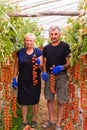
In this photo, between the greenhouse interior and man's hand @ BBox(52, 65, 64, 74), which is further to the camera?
man's hand @ BBox(52, 65, 64, 74)

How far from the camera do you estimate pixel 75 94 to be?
5.70 metres

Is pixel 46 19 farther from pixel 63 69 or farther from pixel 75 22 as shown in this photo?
pixel 75 22

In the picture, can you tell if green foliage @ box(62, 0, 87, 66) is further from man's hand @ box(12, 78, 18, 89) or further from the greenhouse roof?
the greenhouse roof

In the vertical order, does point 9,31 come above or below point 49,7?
below

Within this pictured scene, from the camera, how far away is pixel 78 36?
4891 mm

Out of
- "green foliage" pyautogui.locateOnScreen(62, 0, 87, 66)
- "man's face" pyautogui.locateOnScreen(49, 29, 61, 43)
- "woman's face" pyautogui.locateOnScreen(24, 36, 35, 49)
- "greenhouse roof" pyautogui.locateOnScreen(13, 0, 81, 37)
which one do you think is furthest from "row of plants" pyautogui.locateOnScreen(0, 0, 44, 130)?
"greenhouse roof" pyautogui.locateOnScreen(13, 0, 81, 37)

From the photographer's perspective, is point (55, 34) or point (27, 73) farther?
point (27, 73)

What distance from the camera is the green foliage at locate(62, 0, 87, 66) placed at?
4809 mm

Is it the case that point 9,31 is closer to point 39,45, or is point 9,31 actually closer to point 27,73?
point 27,73

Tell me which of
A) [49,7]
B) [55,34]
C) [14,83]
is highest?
[49,7]

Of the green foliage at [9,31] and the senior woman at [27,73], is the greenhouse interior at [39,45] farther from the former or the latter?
the senior woman at [27,73]

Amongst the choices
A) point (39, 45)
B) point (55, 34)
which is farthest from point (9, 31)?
point (39, 45)

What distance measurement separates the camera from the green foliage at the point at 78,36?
15.8 feet

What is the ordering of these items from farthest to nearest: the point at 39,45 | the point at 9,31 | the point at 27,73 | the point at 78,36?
the point at 39,45 < the point at 27,73 < the point at 9,31 < the point at 78,36
